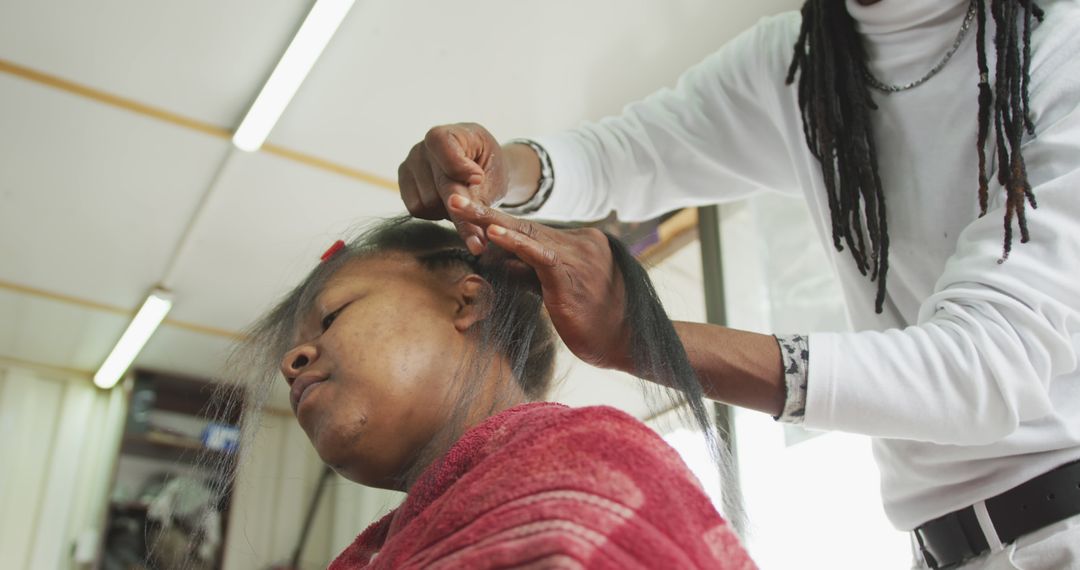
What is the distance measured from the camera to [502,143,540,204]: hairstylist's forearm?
131 cm

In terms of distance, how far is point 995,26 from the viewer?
1190 millimetres

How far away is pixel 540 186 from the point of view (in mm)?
1388

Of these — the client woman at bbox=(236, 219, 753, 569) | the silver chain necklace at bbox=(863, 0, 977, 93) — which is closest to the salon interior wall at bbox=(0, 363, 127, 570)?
the client woman at bbox=(236, 219, 753, 569)

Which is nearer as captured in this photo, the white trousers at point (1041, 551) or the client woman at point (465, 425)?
the client woman at point (465, 425)

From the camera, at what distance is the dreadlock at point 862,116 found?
1108 mm

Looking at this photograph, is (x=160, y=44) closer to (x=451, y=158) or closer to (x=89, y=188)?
(x=89, y=188)

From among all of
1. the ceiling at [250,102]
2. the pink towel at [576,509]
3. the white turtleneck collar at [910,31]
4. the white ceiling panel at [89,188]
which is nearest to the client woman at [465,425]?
the pink towel at [576,509]

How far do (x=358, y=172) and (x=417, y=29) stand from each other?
0.63 metres

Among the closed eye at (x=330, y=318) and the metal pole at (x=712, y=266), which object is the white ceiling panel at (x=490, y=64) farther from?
the closed eye at (x=330, y=318)

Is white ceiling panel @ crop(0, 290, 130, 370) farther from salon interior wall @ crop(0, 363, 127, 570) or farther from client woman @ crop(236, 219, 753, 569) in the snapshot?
client woman @ crop(236, 219, 753, 569)

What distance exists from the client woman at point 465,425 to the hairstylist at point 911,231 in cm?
9

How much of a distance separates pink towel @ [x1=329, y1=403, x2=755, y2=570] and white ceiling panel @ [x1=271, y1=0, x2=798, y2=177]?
1696 millimetres

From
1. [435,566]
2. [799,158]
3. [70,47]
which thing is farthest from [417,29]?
[435,566]

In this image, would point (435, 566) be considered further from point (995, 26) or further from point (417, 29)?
point (417, 29)
